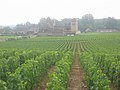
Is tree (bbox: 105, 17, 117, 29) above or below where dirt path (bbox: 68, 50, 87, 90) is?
above

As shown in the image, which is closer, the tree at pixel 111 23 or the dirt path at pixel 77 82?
the dirt path at pixel 77 82

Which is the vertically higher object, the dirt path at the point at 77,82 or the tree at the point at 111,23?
the tree at the point at 111,23

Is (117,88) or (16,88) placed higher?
(16,88)

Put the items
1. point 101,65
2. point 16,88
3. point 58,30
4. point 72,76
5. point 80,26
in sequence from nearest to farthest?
point 16,88 → point 72,76 → point 101,65 → point 58,30 → point 80,26

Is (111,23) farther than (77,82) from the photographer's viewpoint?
Yes

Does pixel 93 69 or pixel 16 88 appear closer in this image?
pixel 16 88

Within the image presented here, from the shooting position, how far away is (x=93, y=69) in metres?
18.7

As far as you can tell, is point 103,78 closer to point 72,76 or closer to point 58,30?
point 72,76

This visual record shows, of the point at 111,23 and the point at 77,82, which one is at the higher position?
the point at 111,23

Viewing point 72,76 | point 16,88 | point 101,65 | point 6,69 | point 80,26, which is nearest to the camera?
point 16,88

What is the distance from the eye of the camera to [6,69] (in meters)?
20.2

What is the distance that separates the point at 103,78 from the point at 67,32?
128 m

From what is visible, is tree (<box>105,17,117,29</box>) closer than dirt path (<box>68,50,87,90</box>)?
No

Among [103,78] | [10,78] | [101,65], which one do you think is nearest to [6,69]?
[10,78]
